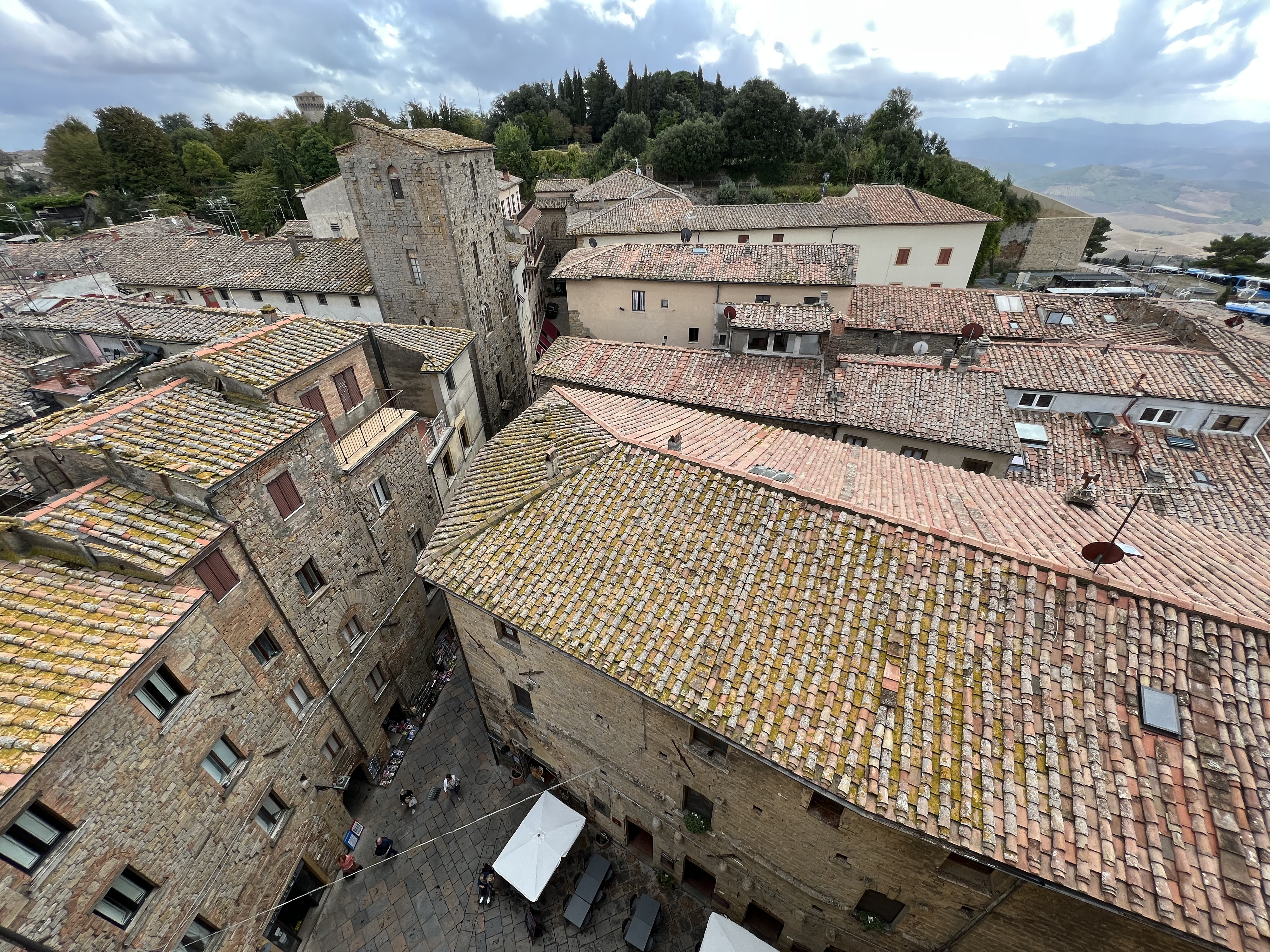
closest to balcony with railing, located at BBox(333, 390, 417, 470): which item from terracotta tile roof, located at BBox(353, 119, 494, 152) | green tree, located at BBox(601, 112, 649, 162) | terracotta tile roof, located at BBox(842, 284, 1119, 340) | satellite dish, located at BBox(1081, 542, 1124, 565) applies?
terracotta tile roof, located at BBox(353, 119, 494, 152)

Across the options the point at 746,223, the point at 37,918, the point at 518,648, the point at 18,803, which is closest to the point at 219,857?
the point at 37,918

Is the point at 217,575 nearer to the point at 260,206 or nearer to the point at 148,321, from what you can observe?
the point at 148,321

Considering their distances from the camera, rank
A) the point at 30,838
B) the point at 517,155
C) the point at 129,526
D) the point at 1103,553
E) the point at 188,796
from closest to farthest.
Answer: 1. the point at 30,838
2. the point at 1103,553
3. the point at 129,526
4. the point at 188,796
5. the point at 517,155

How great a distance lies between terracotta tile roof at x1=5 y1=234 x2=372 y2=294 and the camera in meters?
31.8

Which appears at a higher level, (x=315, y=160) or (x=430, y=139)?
(x=315, y=160)

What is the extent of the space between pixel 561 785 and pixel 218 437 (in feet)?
47.2

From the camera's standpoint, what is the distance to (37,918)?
825 centimetres

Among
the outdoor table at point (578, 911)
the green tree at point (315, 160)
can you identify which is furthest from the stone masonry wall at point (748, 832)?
the green tree at point (315, 160)

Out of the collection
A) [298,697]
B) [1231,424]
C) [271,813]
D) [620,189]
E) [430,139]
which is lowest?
[271,813]

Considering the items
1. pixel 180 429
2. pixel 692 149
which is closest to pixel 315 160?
pixel 692 149

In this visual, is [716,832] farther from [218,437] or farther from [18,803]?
[218,437]

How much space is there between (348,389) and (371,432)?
1666 mm

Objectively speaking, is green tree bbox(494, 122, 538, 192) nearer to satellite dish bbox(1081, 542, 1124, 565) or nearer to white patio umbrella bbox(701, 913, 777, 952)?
satellite dish bbox(1081, 542, 1124, 565)

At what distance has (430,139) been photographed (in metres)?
26.4
